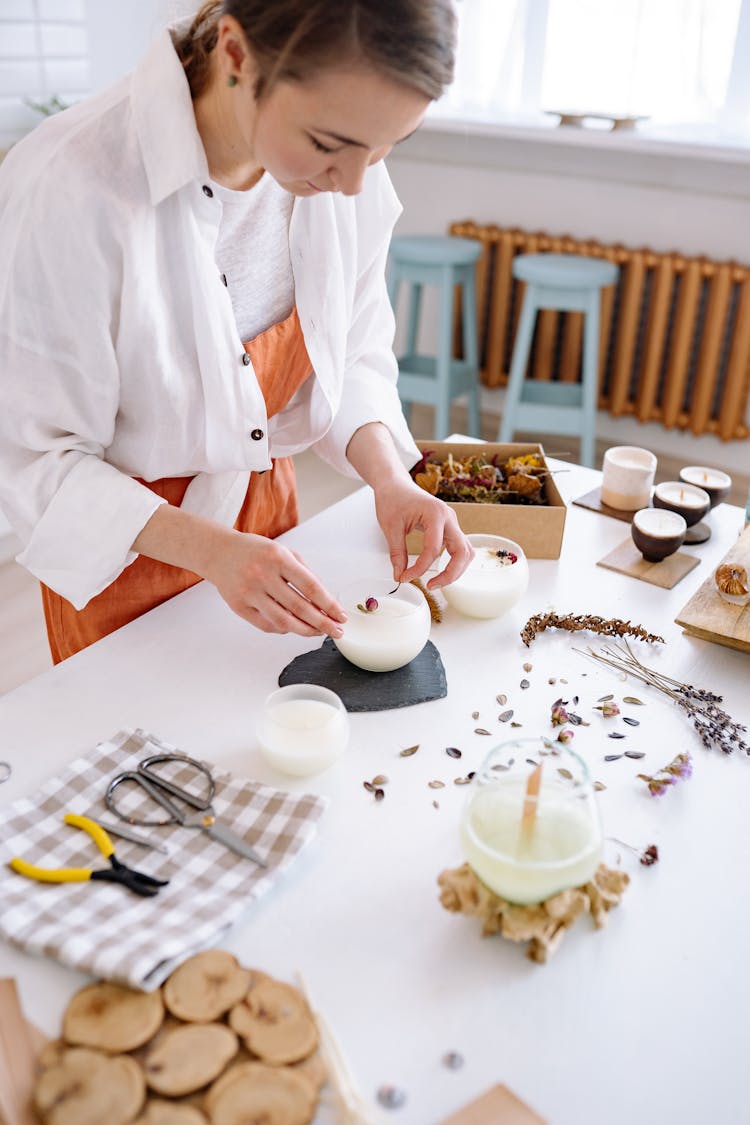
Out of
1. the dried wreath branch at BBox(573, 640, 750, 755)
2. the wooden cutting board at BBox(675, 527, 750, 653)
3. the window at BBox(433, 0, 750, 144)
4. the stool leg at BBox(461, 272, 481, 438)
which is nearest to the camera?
the dried wreath branch at BBox(573, 640, 750, 755)

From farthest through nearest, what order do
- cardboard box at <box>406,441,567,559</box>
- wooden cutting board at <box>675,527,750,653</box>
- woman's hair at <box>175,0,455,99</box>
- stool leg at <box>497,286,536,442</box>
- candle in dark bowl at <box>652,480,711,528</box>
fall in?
stool leg at <box>497,286,536,442</box> → candle in dark bowl at <box>652,480,711,528</box> → cardboard box at <box>406,441,567,559</box> → wooden cutting board at <box>675,527,750,653</box> → woman's hair at <box>175,0,455,99</box>

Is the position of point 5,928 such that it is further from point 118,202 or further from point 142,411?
point 118,202

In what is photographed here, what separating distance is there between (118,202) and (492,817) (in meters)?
0.80

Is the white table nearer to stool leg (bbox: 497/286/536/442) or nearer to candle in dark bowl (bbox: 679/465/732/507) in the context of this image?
candle in dark bowl (bbox: 679/465/732/507)

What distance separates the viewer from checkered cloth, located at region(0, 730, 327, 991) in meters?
0.82

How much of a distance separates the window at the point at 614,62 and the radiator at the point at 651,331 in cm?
47

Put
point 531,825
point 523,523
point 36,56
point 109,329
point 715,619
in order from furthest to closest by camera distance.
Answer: point 36,56, point 523,523, point 715,619, point 109,329, point 531,825

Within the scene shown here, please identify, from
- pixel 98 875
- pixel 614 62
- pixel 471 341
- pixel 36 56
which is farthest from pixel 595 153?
pixel 98 875

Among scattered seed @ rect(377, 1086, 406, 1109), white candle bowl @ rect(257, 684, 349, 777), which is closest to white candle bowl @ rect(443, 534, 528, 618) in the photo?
white candle bowl @ rect(257, 684, 349, 777)

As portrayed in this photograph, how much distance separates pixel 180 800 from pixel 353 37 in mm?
768

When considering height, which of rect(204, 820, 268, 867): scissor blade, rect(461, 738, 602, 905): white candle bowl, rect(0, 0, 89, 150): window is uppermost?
rect(0, 0, 89, 150): window

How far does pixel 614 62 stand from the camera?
367 centimetres

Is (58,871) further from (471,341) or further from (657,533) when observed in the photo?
(471,341)

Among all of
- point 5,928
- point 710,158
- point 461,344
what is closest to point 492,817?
point 5,928
